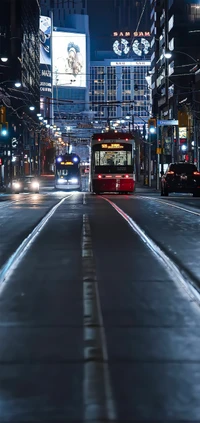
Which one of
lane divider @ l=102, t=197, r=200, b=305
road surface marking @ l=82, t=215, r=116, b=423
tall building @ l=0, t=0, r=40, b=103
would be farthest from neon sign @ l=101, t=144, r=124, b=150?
tall building @ l=0, t=0, r=40, b=103

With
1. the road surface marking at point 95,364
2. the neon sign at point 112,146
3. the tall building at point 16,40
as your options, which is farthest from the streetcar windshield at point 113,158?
the tall building at point 16,40

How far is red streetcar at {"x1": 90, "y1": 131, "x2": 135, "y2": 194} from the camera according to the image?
159ft

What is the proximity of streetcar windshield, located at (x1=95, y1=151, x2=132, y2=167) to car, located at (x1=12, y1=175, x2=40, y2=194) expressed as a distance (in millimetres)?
19816

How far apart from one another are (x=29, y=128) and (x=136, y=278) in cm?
14910

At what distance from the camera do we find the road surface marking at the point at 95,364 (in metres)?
5.32

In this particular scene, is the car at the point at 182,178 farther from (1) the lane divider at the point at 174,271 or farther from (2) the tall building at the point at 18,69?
(2) the tall building at the point at 18,69

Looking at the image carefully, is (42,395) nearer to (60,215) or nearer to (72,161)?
(60,215)

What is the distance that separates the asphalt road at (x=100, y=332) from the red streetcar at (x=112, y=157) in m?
31.4

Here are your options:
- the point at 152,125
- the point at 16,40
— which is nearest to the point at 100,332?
the point at 152,125

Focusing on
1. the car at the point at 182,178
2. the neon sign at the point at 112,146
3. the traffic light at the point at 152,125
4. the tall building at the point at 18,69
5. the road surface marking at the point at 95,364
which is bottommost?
the road surface marking at the point at 95,364

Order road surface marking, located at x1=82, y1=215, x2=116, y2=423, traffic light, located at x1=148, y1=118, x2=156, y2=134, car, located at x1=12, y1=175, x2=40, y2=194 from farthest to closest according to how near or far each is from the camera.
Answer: traffic light, located at x1=148, y1=118, x2=156, y2=134
car, located at x1=12, y1=175, x2=40, y2=194
road surface marking, located at x1=82, y1=215, x2=116, y2=423

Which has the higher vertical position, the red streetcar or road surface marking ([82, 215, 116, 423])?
the red streetcar

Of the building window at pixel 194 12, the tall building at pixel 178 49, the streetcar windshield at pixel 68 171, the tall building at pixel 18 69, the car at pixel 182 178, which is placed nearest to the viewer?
the car at pixel 182 178

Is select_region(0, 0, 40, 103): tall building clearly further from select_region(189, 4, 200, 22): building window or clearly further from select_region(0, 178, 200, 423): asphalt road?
select_region(0, 178, 200, 423): asphalt road
